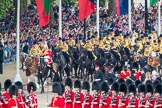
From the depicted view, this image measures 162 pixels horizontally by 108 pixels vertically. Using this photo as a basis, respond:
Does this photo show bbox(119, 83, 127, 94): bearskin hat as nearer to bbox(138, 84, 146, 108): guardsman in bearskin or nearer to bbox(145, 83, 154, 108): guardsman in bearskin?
bbox(138, 84, 146, 108): guardsman in bearskin

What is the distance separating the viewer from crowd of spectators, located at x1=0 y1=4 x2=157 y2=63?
57.4 metres

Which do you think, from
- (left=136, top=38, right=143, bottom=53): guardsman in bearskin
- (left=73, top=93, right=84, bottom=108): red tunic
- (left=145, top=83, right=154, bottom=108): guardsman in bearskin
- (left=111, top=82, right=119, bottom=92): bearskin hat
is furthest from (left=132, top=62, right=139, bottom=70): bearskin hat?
(left=73, top=93, right=84, bottom=108): red tunic

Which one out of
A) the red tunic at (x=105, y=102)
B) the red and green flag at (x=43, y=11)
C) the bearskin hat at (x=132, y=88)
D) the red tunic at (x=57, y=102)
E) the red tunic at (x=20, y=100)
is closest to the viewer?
the red tunic at (x=57, y=102)

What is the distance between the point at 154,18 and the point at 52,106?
122 ft

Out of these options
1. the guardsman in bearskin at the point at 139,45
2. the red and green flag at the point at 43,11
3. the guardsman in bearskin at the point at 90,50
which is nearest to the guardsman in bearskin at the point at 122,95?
the red and green flag at the point at 43,11

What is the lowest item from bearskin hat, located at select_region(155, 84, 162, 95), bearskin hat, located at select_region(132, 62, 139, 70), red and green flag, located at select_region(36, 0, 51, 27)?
bearskin hat, located at select_region(155, 84, 162, 95)

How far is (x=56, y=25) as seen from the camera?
6562cm

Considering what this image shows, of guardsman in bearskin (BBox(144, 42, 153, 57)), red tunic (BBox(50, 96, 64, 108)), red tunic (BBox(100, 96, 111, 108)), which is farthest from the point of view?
guardsman in bearskin (BBox(144, 42, 153, 57))

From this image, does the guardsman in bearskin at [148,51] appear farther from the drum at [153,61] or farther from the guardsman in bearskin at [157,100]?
the guardsman in bearskin at [157,100]

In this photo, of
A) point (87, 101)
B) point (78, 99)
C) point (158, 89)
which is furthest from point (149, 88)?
point (78, 99)

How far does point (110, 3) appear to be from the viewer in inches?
2840

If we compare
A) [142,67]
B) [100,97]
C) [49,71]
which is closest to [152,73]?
[142,67]

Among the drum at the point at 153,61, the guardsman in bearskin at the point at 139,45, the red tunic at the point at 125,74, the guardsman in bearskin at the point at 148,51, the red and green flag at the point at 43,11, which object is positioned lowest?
the red tunic at the point at 125,74

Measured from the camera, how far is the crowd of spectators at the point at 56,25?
57.4 meters
